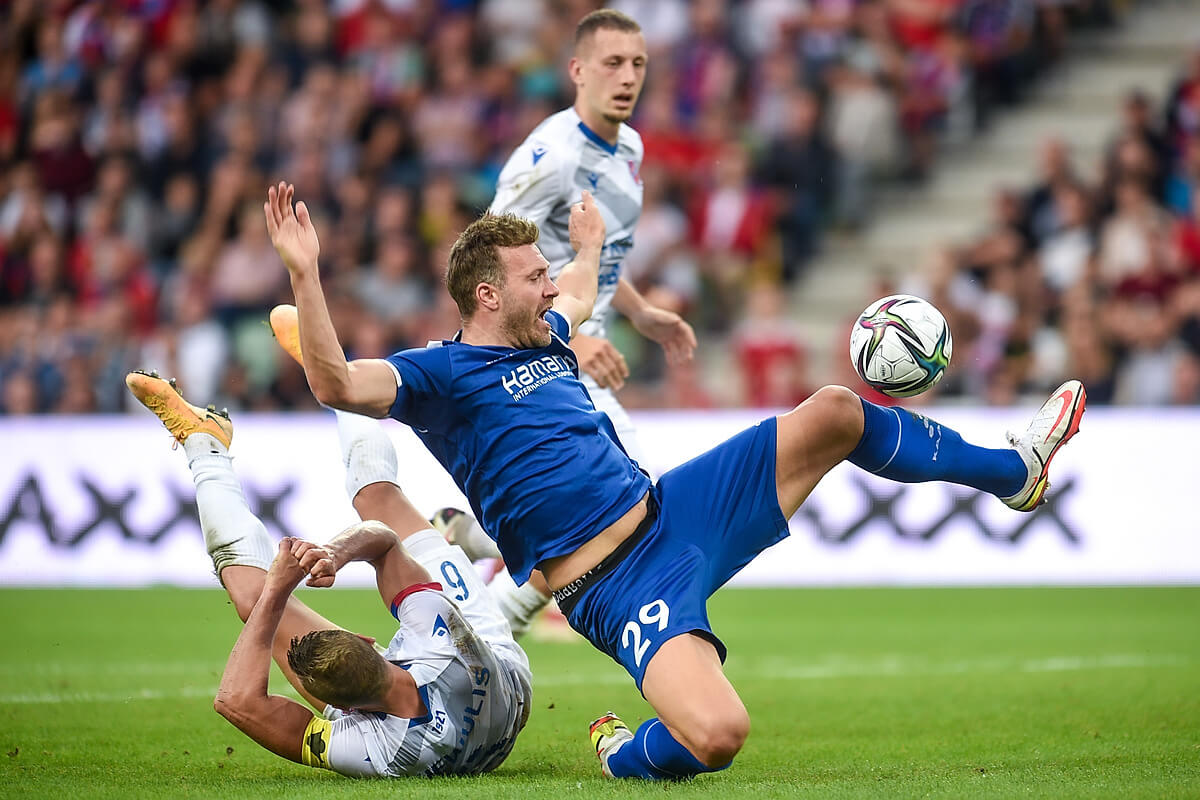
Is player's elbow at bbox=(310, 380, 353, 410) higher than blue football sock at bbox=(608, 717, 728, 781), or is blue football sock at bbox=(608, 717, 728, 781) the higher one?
player's elbow at bbox=(310, 380, 353, 410)

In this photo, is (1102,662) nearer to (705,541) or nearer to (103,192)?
(705,541)

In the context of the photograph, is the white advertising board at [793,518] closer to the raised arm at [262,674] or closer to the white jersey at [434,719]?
the white jersey at [434,719]

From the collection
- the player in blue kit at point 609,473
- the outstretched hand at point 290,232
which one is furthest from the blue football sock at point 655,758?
the outstretched hand at point 290,232

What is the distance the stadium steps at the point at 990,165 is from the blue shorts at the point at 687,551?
1036cm

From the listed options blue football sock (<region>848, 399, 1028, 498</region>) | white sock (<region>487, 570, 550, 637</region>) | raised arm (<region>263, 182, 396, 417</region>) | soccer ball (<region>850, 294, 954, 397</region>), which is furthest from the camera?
white sock (<region>487, 570, 550, 637</region>)

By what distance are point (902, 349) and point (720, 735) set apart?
1.88 m

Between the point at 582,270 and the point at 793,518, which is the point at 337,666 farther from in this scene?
the point at 793,518

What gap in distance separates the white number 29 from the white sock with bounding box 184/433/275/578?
1.49m

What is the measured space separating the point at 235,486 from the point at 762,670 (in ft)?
11.7

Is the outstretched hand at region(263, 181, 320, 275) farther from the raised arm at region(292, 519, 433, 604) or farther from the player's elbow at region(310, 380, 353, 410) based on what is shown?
the raised arm at region(292, 519, 433, 604)

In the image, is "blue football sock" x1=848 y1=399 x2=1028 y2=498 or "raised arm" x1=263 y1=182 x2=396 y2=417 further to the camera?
"blue football sock" x1=848 y1=399 x2=1028 y2=498

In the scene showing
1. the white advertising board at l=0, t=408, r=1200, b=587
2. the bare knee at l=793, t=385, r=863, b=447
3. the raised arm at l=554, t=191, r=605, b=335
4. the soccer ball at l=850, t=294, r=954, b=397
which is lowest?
the white advertising board at l=0, t=408, r=1200, b=587

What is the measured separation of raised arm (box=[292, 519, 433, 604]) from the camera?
17.4ft

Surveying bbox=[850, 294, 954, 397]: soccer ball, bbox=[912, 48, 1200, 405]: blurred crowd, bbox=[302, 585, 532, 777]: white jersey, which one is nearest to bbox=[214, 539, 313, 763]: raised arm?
bbox=[302, 585, 532, 777]: white jersey
